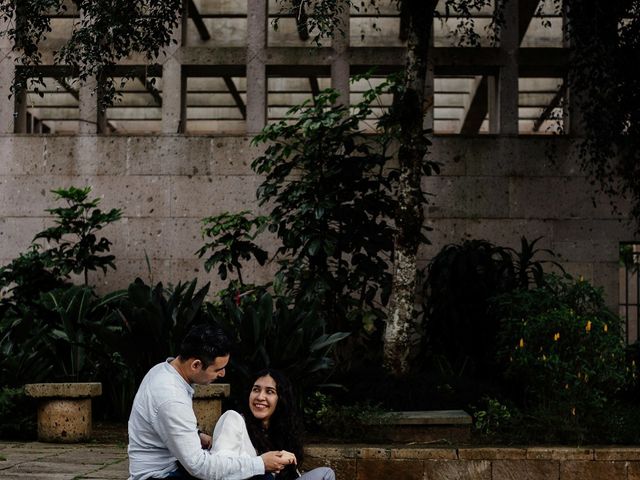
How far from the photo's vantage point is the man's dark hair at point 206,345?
11.6ft

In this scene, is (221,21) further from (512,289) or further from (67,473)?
(67,473)

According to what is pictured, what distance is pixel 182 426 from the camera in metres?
3.47

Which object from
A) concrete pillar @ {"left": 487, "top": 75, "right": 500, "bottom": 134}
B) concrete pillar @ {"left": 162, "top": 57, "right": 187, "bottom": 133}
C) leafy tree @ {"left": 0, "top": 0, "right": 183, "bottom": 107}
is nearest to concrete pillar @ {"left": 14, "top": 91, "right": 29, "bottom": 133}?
concrete pillar @ {"left": 162, "top": 57, "right": 187, "bottom": 133}

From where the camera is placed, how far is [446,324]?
9336mm

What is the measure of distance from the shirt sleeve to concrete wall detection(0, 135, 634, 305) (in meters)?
6.85

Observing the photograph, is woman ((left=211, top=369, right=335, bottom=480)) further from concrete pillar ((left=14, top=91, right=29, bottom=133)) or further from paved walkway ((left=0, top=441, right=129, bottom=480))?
concrete pillar ((left=14, top=91, right=29, bottom=133))

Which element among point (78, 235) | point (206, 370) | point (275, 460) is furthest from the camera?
point (78, 235)

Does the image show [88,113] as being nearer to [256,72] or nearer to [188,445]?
[256,72]

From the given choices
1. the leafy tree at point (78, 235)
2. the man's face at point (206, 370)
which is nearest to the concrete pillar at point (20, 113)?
the leafy tree at point (78, 235)

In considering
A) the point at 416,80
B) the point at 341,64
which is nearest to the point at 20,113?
the point at 341,64

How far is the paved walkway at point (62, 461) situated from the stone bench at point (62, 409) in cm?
12

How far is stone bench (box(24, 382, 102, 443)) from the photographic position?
23.6ft

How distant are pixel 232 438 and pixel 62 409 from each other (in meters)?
3.92

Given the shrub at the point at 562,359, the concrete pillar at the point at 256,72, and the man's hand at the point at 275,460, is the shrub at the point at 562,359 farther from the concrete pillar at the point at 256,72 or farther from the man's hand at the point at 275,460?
the man's hand at the point at 275,460
